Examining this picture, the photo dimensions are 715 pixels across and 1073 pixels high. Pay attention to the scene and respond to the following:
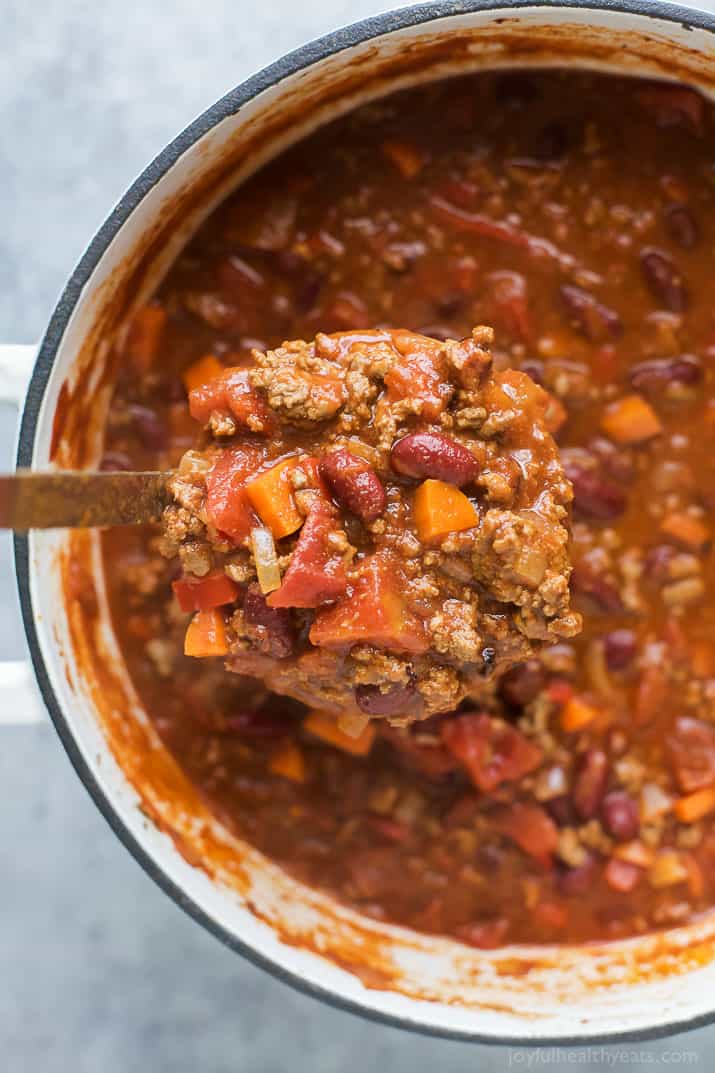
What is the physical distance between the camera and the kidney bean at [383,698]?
2518 millimetres

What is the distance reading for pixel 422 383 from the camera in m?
2.50

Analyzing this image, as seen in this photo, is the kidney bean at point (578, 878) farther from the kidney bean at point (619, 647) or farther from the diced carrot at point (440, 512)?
the diced carrot at point (440, 512)

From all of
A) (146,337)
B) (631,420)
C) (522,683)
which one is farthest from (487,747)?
(146,337)

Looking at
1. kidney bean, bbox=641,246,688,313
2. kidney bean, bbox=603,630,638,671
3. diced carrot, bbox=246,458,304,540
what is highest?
kidney bean, bbox=641,246,688,313

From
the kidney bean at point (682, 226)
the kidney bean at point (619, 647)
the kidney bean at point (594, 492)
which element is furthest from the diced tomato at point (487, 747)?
the kidney bean at point (682, 226)

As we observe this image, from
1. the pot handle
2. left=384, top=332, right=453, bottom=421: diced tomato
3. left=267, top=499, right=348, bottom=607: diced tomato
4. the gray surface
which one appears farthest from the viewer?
the gray surface

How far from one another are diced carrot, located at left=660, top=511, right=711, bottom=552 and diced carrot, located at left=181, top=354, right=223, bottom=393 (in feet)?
4.10

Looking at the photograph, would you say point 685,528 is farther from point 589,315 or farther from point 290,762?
point 290,762

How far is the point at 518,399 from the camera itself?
8.43 ft

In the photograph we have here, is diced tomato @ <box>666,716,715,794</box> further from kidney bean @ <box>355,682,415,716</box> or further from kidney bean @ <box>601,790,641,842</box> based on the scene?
kidney bean @ <box>355,682,415,716</box>

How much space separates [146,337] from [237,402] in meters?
0.69

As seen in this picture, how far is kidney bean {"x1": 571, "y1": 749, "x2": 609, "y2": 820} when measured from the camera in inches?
127

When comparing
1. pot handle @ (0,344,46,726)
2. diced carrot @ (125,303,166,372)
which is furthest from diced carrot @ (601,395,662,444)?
pot handle @ (0,344,46,726)

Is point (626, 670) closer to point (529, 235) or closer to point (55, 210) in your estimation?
point (529, 235)
